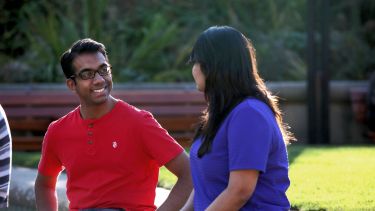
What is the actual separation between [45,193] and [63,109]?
21.0 ft

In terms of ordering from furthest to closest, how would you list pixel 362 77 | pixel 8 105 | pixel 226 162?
pixel 362 77, pixel 8 105, pixel 226 162

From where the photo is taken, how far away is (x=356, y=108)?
1194 centimetres

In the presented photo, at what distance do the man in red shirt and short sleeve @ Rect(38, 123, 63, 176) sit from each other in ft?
0.11

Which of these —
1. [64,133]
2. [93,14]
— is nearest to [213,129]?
[64,133]

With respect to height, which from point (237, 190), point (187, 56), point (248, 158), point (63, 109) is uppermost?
point (248, 158)

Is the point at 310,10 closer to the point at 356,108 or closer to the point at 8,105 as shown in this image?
the point at 356,108

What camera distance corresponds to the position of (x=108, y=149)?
174 inches

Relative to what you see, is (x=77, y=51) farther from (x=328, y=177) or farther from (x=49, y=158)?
(x=328, y=177)

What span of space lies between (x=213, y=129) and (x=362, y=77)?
10.5 m

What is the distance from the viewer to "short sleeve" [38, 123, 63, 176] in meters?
4.55

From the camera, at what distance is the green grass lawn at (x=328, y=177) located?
581 cm

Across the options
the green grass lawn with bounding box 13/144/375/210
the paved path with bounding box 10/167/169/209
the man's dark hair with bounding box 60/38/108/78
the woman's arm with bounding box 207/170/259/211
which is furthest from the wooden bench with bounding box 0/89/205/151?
the woman's arm with bounding box 207/170/259/211

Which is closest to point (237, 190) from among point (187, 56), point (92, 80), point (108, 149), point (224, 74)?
point (224, 74)

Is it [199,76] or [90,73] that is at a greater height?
[199,76]
